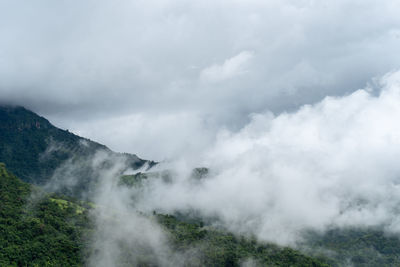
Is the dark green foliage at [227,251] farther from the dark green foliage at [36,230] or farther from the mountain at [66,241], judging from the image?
the dark green foliage at [36,230]

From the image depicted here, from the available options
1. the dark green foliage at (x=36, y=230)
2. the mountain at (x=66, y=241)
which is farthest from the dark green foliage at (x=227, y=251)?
the dark green foliage at (x=36, y=230)

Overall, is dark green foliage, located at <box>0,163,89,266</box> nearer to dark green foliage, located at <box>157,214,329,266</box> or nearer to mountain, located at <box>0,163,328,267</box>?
mountain, located at <box>0,163,328,267</box>

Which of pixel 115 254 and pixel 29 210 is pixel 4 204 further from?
pixel 115 254

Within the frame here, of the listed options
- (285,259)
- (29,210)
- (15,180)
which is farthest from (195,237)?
(15,180)

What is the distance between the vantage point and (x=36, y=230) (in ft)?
360

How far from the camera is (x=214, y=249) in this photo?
135875mm

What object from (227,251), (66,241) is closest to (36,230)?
(66,241)

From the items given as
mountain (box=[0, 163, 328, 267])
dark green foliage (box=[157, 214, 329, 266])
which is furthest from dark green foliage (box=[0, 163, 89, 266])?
dark green foliage (box=[157, 214, 329, 266])

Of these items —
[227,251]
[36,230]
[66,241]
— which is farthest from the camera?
[227,251]

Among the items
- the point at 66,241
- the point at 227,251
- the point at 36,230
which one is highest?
the point at 227,251

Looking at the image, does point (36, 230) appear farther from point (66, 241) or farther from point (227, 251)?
point (227, 251)

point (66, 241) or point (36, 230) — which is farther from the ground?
point (36, 230)

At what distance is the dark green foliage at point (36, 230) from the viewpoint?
323 ft

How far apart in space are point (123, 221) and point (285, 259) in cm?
6667
